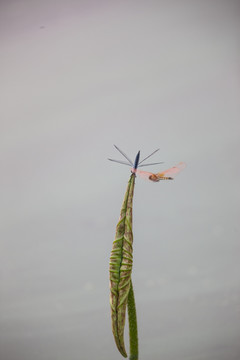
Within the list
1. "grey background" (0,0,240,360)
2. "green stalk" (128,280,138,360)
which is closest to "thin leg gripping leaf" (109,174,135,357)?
"green stalk" (128,280,138,360)

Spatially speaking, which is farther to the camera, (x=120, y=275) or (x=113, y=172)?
(x=113, y=172)

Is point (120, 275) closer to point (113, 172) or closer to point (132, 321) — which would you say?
point (132, 321)

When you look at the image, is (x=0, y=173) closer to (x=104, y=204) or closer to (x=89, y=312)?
(x=104, y=204)

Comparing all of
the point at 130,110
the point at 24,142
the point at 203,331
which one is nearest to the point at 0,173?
the point at 24,142

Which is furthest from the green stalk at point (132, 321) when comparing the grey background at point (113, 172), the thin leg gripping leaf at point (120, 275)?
the grey background at point (113, 172)

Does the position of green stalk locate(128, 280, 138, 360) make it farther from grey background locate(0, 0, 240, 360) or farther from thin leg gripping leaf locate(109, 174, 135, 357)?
grey background locate(0, 0, 240, 360)

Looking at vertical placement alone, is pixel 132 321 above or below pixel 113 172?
below

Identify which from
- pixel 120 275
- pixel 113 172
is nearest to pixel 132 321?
pixel 120 275

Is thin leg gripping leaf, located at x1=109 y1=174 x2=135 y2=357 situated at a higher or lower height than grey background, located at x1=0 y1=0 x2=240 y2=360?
lower

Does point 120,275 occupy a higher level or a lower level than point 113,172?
lower
